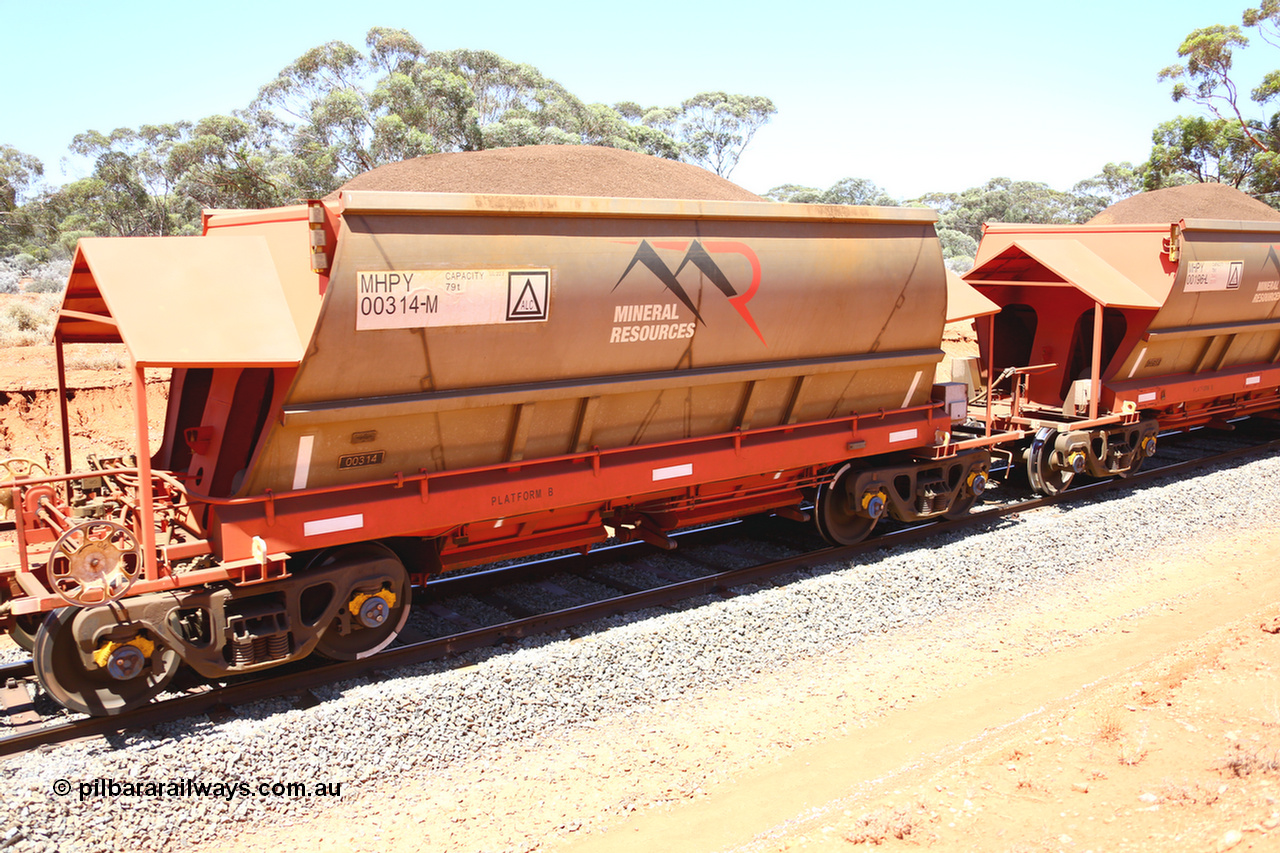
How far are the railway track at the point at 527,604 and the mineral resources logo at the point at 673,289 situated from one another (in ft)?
8.25

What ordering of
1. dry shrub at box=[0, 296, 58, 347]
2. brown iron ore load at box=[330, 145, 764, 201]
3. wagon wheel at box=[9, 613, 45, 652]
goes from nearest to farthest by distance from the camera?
1. wagon wheel at box=[9, 613, 45, 652]
2. brown iron ore load at box=[330, 145, 764, 201]
3. dry shrub at box=[0, 296, 58, 347]

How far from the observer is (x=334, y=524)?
7.09 metres

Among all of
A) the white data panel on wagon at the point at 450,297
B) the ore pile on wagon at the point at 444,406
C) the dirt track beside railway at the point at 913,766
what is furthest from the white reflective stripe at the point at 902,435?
the white data panel on wagon at the point at 450,297

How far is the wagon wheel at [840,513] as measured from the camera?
34.1ft

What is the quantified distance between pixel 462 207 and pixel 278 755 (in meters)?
4.10

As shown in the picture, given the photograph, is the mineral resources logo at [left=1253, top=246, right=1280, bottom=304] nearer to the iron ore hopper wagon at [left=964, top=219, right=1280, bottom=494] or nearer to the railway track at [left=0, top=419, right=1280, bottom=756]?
the iron ore hopper wagon at [left=964, top=219, right=1280, bottom=494]

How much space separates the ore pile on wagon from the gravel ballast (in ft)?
2.30

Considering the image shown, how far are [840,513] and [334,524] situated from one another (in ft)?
19.4

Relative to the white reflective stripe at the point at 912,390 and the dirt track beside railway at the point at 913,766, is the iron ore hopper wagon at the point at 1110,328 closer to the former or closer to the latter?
the white reflective stripe at the point at 912,390

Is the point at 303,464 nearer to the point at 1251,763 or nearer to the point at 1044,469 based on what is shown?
the point at 1251,763

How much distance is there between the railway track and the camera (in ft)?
21.7

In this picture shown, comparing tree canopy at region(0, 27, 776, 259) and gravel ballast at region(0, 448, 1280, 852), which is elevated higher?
tree canopy at region(0, 27, 776, 259)

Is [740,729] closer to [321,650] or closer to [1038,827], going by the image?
[1038,827]

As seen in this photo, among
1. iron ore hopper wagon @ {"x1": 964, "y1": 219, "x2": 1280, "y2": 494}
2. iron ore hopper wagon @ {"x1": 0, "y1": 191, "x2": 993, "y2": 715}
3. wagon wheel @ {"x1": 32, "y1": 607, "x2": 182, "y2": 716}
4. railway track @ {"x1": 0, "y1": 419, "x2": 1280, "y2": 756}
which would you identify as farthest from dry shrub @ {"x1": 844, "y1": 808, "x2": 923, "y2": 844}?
iron ore hopper wagon @ {"x1": 964, "y1": 219, "x2": 1280, "y2": 494}
